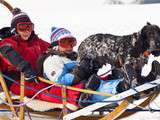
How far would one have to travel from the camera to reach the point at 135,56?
13.8 ft

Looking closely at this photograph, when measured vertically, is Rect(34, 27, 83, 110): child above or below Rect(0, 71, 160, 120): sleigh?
above

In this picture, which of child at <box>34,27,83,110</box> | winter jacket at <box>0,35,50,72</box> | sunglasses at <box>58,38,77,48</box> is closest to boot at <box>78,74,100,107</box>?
child at <box>34,27,83,110</box>

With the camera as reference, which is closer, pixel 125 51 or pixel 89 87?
pixel 89 87

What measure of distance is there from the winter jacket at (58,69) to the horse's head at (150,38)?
63 cm

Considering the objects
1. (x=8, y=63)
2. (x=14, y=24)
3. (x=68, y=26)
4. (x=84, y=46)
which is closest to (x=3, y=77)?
(x=8, y=63)

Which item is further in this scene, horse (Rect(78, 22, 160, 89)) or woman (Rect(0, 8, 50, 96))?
woman (Rect(0, 8, 50, 96))

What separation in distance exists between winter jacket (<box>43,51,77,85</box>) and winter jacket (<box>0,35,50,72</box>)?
39 cm

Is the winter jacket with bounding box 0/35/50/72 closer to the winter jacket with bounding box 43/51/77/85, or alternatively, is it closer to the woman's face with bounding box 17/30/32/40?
the woman's face with bounding box 17/30/32/40

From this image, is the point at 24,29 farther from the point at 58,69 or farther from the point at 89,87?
the point at 89,87

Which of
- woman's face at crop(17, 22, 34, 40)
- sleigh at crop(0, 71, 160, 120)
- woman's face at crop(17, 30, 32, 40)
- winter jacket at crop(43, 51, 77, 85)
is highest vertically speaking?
woman's face at crop(17, 22, 34, 40)

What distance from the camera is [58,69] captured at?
4293 mm

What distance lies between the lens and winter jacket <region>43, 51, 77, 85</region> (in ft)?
13.8

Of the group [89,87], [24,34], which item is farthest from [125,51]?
[24,34]

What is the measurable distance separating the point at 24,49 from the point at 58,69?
2.22 ft
